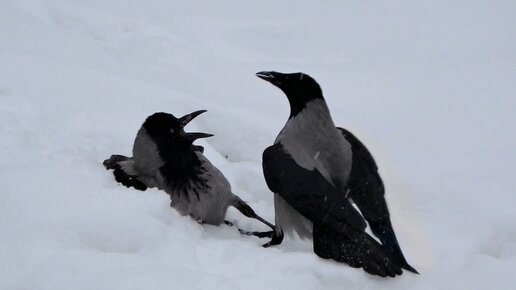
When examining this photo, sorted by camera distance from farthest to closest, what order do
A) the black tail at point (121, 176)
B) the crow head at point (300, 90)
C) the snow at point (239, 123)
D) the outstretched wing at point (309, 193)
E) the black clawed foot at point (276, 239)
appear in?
the crow head at point (300, 90) < the black tail at point (121, 176) < the black clawed foot at point (276, 239) < the outstretched wing at point (309, 193) < the snow at point (239, 123)

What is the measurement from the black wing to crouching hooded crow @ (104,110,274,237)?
76 centimetres

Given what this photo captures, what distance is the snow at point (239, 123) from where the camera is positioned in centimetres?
309

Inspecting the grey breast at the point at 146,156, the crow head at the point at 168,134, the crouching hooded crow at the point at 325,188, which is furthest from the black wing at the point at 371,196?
the grey breast at the point at 146,156

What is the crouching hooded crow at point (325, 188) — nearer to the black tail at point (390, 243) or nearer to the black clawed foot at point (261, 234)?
the black tail at point (390, 243)

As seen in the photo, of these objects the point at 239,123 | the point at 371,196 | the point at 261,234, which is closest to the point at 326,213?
the point at 371,196

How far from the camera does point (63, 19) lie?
29.8 feet

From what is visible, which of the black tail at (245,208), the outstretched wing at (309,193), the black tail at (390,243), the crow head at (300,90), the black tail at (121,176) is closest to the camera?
the black tail at (390,243)

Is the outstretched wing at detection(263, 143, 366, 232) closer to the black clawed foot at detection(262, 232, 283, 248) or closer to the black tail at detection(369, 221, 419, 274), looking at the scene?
the black tail at detection(369, 221, 419, 274)

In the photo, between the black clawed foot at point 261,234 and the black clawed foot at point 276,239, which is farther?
the black clawed foot at point 261,234

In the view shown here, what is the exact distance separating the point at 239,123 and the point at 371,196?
2220mm

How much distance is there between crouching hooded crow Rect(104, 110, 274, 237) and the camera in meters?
4.38

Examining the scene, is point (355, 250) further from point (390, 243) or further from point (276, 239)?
point (276, 239)

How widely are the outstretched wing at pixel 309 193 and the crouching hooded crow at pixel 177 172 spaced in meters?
0.50

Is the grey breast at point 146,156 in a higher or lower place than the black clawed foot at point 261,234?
higher
